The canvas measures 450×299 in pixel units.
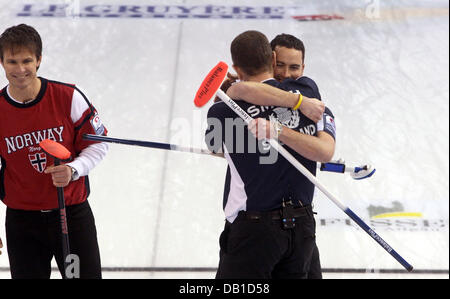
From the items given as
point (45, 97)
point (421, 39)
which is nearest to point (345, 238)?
point (45, 97)

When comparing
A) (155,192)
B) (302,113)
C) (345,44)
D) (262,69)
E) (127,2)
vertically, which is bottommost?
(155,192)

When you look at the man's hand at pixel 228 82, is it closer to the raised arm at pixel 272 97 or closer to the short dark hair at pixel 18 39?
the raised arm at pixel 272 97

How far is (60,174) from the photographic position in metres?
1.97

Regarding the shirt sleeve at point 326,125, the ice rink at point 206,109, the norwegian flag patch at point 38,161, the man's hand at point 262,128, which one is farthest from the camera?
the ice rink at point 206,109

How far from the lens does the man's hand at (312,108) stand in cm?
184

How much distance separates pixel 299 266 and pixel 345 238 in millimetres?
1288

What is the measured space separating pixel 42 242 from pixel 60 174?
10.0 inches

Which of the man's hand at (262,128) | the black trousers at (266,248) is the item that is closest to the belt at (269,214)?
the black trousers at (266,248)

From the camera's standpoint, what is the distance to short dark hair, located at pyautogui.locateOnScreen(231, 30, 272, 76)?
1833 millimetres

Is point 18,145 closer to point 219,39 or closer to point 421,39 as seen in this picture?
point 219,39

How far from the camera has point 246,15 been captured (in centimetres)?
500

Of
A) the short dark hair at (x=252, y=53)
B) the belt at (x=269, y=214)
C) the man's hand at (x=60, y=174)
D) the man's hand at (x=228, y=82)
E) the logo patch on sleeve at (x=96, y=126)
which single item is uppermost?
the short dark hair at (x=252, y=53)

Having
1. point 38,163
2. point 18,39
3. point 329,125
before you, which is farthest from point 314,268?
point 18,39

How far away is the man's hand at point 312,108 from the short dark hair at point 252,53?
0.50ft
